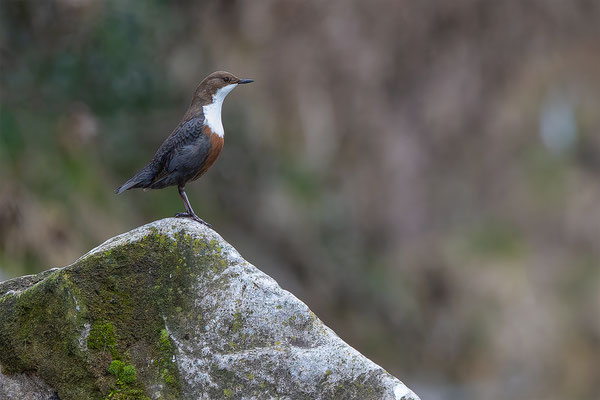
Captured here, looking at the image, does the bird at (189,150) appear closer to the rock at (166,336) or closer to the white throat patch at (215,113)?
the white throat patch at (215,113)

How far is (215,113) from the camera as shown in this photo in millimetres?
5246

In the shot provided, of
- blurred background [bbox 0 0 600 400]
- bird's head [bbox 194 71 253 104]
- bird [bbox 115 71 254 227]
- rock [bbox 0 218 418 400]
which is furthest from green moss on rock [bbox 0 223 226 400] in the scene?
blurred background [bbox 0 0 600 400]

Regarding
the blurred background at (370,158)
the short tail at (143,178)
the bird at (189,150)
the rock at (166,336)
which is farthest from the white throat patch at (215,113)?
the blurred background at (370,158)

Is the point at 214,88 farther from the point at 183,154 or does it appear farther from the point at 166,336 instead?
the point at 166,336

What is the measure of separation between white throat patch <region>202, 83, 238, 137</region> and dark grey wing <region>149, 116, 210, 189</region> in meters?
0.06

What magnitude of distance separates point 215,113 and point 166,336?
5.72ft

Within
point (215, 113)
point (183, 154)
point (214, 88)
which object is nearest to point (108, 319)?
point (183, 154)

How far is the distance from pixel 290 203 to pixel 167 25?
378 cm

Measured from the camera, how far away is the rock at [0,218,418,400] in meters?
3.83

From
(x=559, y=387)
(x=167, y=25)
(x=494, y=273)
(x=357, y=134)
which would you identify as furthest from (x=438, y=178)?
(x=167, y=25)

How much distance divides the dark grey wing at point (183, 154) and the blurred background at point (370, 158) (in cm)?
431

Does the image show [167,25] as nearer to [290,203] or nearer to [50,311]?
[290,203]

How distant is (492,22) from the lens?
2141 cm

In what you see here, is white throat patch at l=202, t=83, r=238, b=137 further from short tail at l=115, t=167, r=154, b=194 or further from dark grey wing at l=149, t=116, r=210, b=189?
short tail at l=115, t=167, r=154, b=194
